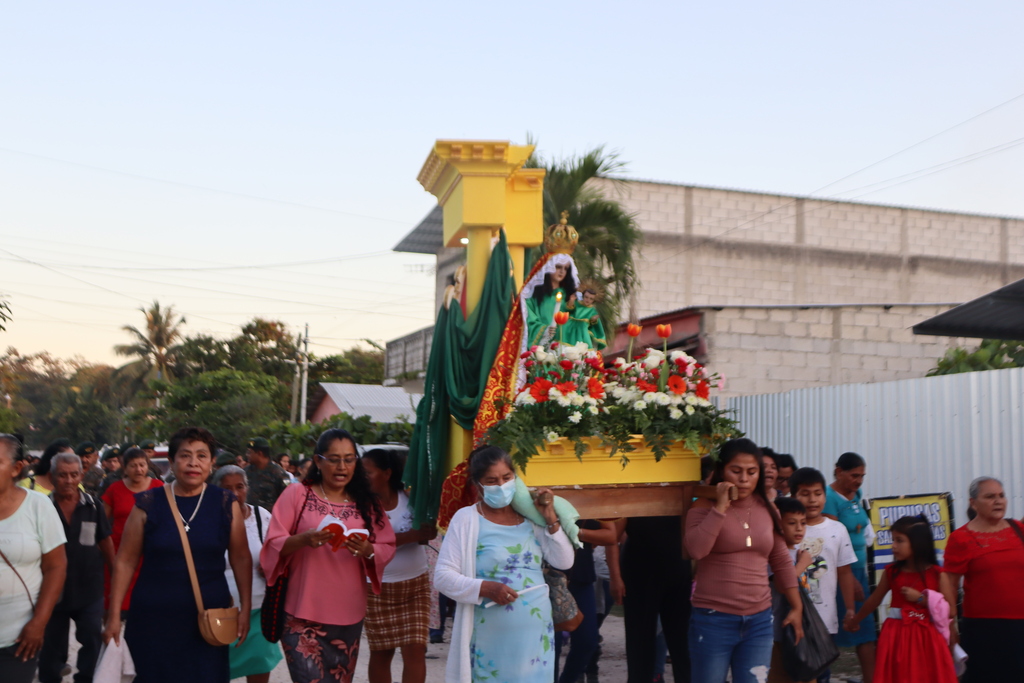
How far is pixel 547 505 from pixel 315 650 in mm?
1435

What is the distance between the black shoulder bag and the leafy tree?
1326cm

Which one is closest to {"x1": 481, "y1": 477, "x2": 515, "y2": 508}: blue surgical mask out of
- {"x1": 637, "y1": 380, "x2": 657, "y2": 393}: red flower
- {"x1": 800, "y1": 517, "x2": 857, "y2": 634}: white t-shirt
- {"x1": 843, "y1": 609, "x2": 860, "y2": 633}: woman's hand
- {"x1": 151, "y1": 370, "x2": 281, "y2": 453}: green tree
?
{"x1": 637, "y1": 380, "x2": 657, "y2": 393}: red flower

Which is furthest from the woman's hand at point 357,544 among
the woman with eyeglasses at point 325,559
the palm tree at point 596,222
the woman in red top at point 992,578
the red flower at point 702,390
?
the palm tree at point 596,222

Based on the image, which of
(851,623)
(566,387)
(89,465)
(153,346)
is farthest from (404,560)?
(153,346)

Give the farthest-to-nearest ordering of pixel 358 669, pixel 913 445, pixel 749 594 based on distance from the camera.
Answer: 1. pixel 913 445
2. pixel 358 669
3. pixel 749 594

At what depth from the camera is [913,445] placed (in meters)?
10.1

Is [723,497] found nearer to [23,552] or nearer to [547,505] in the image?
[547,505]

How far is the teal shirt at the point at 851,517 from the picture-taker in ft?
24.0

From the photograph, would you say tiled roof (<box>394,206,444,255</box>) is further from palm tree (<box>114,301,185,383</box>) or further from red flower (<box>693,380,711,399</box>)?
palm tree (<box>114,301,185,383</box>)

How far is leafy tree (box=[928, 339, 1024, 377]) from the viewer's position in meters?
16.4

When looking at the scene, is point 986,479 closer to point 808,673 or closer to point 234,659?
point 808,673

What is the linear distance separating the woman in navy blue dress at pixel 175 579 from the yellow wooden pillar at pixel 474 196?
225 cm

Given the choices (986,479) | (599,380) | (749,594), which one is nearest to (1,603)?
(599,380)

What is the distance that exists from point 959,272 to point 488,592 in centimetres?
2574
